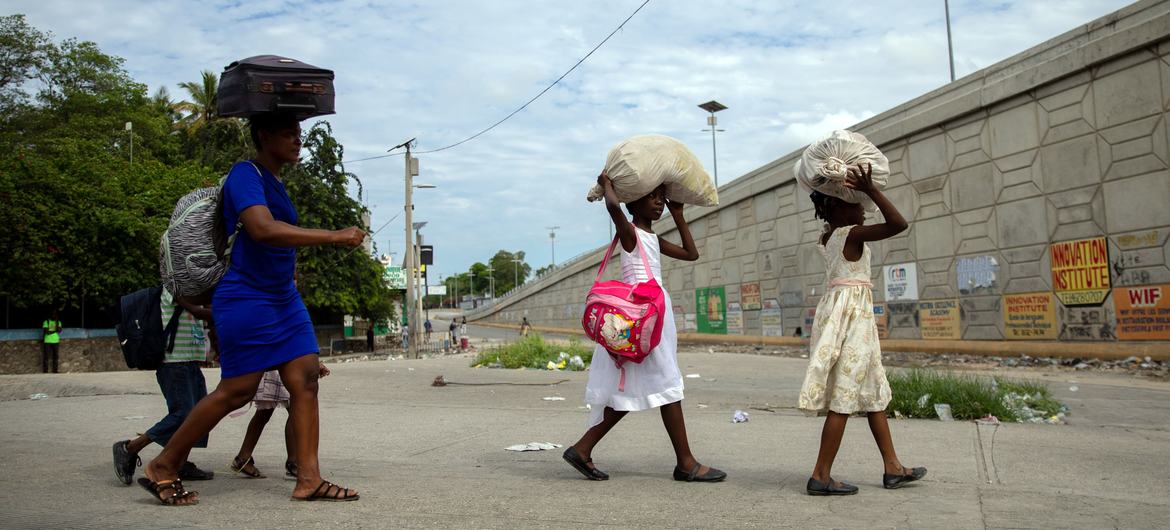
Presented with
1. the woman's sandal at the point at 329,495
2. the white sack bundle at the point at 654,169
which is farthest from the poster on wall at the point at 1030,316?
the woman's sandal at the point at 329,495

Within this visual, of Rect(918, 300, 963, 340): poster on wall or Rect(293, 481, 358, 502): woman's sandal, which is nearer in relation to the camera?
Rect(293, 481, 358, 502): woman's sandal

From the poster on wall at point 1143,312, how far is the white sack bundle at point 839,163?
1185 centimetres

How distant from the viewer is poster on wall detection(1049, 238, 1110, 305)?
46.8 ft

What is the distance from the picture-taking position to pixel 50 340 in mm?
20141

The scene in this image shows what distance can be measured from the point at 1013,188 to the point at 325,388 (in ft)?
43.0

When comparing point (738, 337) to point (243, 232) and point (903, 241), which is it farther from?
point (243, 232)

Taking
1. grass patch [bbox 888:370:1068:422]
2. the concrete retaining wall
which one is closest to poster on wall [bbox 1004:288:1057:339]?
the concrete retaining wall

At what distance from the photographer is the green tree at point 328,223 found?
94.1 feet

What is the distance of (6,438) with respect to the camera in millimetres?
5910

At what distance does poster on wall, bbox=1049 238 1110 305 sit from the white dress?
13.0 meters

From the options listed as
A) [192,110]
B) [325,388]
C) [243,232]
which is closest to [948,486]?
[243,232]

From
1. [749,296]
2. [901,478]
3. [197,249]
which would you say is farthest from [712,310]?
[197,249]

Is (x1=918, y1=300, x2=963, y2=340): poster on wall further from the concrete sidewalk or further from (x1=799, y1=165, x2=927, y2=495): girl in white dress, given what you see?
(x1=799, y1=165, x2=927, y2=495): girl in white dress

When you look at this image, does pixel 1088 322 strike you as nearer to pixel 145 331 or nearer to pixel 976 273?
pixel 976 273
